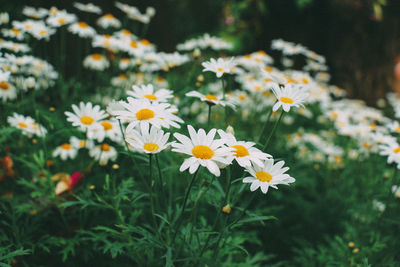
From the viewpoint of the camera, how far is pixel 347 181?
2.62 metres

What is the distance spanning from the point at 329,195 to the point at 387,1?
411 centimetres

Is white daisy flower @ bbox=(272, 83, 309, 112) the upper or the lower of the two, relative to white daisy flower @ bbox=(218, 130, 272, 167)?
upper

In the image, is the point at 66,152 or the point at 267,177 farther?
the point at 66,152

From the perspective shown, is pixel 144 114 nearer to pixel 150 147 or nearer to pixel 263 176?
pixel 150 147

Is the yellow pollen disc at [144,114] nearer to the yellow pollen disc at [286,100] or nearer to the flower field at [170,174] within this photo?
the flower field at [170,174]

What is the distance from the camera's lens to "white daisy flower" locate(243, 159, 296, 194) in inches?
41.9

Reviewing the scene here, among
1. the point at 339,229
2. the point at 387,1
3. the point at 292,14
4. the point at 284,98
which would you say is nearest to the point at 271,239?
the point at 339,229

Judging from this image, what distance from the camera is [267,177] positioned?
44.0 inches

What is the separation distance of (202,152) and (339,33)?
4.67 metres

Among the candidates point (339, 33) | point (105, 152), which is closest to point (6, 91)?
point (105, 152)

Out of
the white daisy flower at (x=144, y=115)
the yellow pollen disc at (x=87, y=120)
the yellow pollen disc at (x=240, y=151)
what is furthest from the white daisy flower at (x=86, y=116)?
the yellow pollen disc at (x=240, y=151)

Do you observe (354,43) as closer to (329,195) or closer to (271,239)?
(329,195)

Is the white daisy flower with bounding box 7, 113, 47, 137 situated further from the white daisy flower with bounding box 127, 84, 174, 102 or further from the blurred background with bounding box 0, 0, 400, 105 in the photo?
the blurred background with bounding box 0, 0, 400, 105

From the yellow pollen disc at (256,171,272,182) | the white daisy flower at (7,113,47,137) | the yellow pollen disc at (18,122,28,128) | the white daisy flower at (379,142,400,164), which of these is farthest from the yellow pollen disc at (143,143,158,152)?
the white daisy flower at (379,142,400,164)
